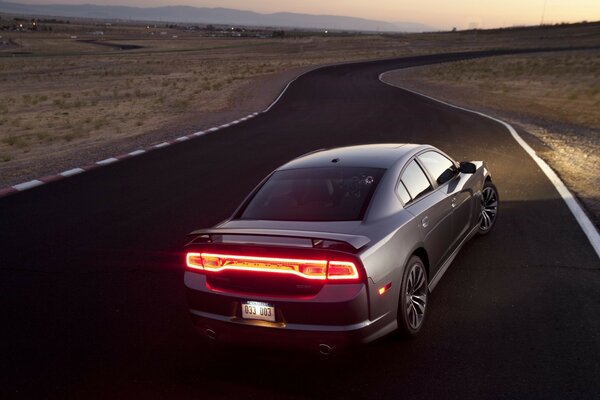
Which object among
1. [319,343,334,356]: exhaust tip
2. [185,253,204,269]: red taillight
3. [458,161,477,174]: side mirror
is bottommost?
[319,343,334,356]: exhaust tip

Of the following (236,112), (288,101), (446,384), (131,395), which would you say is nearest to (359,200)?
(446,384)

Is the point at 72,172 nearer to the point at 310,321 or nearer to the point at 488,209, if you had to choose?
the point at 488,209

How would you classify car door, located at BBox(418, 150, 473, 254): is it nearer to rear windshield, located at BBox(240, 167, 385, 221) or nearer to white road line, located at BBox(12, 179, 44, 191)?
rear windshield, located at BBox(240, 167, 385, 221)

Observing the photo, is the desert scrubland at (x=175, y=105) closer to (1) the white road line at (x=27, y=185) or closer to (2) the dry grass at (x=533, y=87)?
(2) the dry grass at (x=533, y=87)

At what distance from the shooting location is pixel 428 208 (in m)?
5.36

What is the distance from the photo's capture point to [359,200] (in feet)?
16.2

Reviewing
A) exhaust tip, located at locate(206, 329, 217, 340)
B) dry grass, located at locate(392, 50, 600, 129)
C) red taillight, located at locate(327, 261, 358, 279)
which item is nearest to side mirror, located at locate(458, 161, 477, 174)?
red taillight, located at locate(327, 261, 358, 279)

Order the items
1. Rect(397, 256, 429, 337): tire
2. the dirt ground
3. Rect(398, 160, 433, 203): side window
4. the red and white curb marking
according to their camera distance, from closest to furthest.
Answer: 1. Rect(397, 256, 429, 337): tire
2. Rect(398, 160, 433, 203): side window
3. the red and white curb marking
4. the dirt ground

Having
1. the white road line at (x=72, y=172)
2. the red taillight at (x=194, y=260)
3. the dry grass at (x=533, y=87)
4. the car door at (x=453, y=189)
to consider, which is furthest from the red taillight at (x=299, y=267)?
the dry grass at (x=533, y=87)

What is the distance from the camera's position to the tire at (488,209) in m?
7.48

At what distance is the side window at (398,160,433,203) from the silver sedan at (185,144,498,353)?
2cm

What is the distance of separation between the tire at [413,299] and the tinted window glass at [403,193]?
519 mm

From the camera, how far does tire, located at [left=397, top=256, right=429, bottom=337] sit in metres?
4.59

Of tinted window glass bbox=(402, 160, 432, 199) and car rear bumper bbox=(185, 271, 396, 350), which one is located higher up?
tinted window glass bbox=(402, 160, 432, 199)
